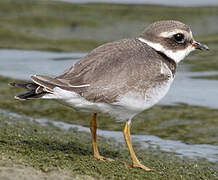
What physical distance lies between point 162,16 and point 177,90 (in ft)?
16.2

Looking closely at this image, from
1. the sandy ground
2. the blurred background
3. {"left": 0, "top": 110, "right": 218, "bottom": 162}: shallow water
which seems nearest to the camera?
the sandy ground

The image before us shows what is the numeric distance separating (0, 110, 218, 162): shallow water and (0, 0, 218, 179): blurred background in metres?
0.02

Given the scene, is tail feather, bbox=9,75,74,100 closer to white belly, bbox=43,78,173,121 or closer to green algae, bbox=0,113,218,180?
white belly, bbox=43,78,173,121

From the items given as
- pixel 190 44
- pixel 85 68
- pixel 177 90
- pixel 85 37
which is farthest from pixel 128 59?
pixel 85 37

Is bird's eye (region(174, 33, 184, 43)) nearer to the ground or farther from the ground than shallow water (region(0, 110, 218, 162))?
farther from the ground

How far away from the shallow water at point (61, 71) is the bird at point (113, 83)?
4.01 metres

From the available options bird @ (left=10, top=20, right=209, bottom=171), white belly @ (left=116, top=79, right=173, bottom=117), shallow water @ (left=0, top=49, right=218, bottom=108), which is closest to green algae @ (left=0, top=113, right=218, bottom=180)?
bird @ (left=10, top=20, right=209, bottom=171)

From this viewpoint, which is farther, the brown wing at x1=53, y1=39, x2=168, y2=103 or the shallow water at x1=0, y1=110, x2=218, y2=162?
the shallow water at x1=0, y1=110, x2=218, y2=162

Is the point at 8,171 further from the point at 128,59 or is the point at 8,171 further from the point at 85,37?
the point at 85,37

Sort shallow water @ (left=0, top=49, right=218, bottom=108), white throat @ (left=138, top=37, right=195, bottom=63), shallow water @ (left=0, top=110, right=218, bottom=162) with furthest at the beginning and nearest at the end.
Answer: shallow water @ (left=0, top=49, right=218, bottom=108) → shallow water @ (left=0, top=110, right=218, bottom=162) → white throat @ (left=138, top=37, right=195, bottom=63)

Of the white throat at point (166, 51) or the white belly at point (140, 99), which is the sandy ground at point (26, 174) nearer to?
the white belly at point (140, 99)

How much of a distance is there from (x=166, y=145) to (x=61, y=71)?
4413mm

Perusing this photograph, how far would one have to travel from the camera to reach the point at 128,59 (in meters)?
6.09

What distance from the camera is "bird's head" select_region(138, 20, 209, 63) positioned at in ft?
21.9
